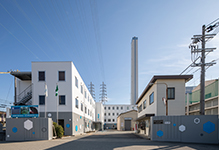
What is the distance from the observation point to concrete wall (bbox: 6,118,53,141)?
1903 cm

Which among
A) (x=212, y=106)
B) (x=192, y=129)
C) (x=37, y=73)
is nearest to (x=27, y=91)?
(x=37, y=73)

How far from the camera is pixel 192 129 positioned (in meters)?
17.0

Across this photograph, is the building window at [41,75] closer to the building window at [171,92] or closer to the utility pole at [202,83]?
the building window at [171,92]

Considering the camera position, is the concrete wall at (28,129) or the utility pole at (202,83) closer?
the utility pole at (202,83)

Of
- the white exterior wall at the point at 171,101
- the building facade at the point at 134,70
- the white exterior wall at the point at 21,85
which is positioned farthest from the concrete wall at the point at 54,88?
the building facade at the point at 134,70

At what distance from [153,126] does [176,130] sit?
201 cm

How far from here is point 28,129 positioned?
19.2m

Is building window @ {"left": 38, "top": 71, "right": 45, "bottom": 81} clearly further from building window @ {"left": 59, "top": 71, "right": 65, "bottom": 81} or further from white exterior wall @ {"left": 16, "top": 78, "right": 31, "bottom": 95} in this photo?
white exterior wall @ {"left": 16, "top": 78, "right": 31, "bottom": 95}

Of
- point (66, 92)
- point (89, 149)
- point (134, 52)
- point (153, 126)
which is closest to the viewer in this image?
Answer: point (89, 149)

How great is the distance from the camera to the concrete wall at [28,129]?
19.0 metres

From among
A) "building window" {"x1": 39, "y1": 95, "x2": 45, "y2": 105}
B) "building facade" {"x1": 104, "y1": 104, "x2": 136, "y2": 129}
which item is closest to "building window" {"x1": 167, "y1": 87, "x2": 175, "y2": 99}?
"building window" {"x1": 39, "y1": 95, "x2": 45, "y2": 105}

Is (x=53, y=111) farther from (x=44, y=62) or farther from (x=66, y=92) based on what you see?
(x=44, y=62)

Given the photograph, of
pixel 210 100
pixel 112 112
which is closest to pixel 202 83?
pixel 210 100

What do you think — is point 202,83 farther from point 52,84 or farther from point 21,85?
point 21,85
